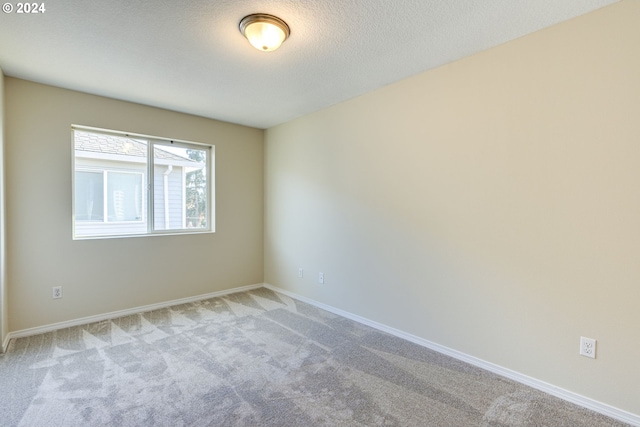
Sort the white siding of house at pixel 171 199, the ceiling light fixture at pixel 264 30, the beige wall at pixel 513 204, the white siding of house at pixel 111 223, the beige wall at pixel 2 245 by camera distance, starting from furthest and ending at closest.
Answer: the white siding of house at pixel 171 199 < the white siding of house at pixel 111 223 < the beige wall at pixel 2 245 < the ceiling light fixture at pixel 264 30 < the beige wall at pixel 513 204

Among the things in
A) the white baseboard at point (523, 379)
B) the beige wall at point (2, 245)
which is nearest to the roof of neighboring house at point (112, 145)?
the beige wall at point (2, 245)

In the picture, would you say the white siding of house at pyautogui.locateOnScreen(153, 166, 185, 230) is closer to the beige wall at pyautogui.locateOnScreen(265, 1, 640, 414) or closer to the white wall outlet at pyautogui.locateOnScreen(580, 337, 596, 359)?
the beige wall at pyautogui.locateOnScreen(265, 1, 640, 414)

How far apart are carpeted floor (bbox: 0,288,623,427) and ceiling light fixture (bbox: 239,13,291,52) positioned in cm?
239

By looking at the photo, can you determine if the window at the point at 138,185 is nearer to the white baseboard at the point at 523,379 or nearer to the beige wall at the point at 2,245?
the beige wall at the point at 2,245

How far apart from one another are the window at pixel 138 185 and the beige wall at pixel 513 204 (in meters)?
2.10

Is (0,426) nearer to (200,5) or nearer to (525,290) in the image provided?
(200,5)

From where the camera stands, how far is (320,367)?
7.61 feet

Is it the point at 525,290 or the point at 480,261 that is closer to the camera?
the point at 525,290

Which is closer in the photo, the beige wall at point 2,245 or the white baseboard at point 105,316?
the beige wall at point 2,245

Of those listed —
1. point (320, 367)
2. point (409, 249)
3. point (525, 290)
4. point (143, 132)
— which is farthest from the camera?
point (143, 132)

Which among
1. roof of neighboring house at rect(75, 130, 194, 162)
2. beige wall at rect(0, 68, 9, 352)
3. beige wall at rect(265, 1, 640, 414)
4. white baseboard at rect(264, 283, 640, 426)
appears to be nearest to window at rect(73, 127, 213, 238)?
roof of neighboring house at rect(75, 130, 194, 162)

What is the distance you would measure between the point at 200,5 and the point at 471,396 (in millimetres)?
3045

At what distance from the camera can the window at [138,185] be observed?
3.26 m

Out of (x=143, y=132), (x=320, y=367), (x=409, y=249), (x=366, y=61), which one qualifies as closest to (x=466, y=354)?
(x=409, y=249)
